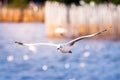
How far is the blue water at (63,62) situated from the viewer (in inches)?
743

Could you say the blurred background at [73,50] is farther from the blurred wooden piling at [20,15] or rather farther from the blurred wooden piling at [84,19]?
the blurred wooden piling at [20,15]

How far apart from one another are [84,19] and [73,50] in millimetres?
1273

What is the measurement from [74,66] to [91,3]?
13.3 ft

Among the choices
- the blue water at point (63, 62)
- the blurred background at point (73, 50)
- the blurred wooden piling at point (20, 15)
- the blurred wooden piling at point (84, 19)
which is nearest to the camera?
the blue water at point (63, 62)

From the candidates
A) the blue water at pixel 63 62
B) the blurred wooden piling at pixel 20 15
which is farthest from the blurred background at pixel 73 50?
the blurred wooden piling at pixel 20 15

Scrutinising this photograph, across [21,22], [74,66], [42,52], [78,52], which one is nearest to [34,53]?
[42,52]

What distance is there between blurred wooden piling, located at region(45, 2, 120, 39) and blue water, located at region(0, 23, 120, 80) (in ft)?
1.94

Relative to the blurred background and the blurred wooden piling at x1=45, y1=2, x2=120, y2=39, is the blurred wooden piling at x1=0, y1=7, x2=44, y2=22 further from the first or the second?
the blurred wooden piling at x1=45, y1=2, x2=120, y2=39

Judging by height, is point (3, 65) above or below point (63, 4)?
below

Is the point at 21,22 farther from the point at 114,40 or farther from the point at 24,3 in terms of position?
the point at 114,40

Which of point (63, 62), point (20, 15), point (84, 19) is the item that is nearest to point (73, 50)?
point (84, 19)

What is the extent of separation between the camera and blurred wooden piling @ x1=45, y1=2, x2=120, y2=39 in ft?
72.0

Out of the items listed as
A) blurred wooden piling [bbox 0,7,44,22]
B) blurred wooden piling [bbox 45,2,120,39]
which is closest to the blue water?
blurred wooden piling [bbox 45,2,120,39]

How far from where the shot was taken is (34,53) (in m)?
23.4
